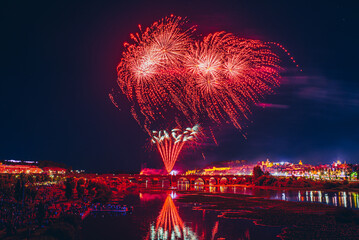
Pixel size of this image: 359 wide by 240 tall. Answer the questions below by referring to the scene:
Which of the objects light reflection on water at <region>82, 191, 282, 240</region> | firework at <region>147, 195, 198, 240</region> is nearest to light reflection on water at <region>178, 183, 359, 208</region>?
light reflection on water at <region>82, 191, 282, 240</region>

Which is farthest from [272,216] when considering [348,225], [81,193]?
[81,193]

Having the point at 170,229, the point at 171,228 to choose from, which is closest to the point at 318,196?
the point at 171,228

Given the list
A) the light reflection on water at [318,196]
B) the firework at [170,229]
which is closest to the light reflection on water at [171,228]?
the firework at [170,229]

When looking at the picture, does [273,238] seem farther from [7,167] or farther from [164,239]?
[7,167]

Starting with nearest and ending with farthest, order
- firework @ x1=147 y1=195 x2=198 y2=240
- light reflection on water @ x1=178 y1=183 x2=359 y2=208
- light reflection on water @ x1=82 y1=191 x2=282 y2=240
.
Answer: firework @ x1=147 y1=195 x2=198 y2=240
light reflection on water @ x1=82 y1=191 x2=282 y2=240
light reflection on water @ x1=178 y1=183 x2=359 y2=208

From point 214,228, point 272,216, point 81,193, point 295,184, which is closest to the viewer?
point 214,228

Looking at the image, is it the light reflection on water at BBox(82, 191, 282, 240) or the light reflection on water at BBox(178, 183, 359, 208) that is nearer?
the light reflection on water at BBox(82, 191, 282, 240)

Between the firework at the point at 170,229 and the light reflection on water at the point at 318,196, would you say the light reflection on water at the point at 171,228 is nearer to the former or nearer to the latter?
the firework at the point at 170,229

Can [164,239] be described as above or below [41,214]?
below

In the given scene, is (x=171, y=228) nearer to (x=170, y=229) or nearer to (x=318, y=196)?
(x=170, y=229)

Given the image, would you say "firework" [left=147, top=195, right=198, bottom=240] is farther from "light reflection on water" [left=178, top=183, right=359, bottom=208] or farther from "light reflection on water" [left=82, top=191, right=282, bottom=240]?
"light reflection on water" [left=178, top=183, right=359, bottom=208]

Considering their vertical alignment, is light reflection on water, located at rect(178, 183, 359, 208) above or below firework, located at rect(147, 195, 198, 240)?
below
